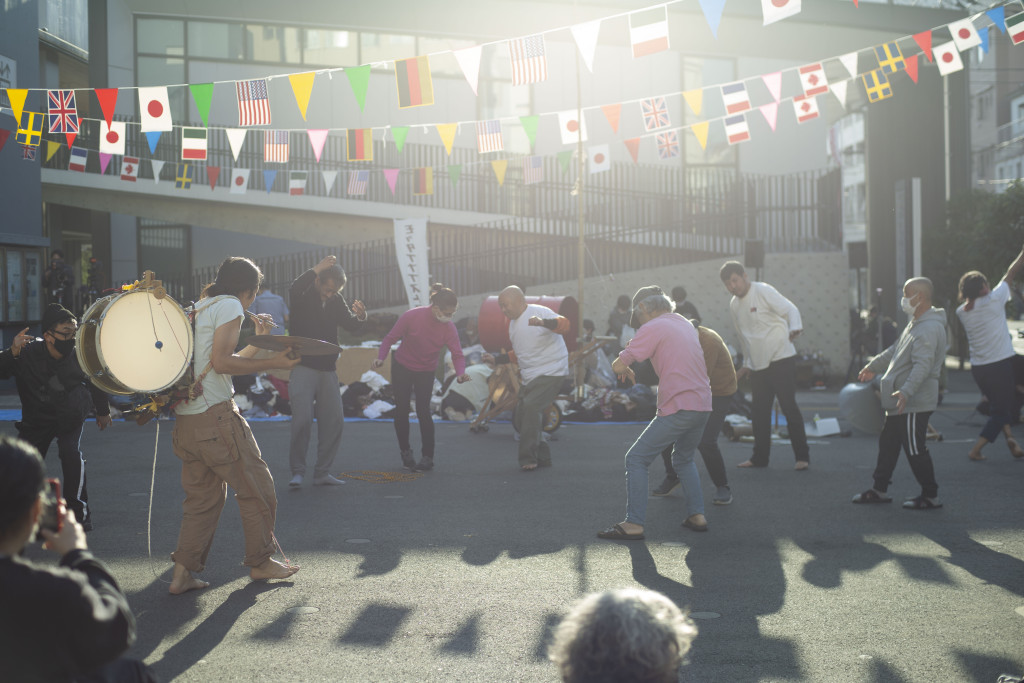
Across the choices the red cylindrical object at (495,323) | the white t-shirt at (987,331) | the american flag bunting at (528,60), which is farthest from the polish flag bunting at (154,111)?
the white t-shirt at (987,331)

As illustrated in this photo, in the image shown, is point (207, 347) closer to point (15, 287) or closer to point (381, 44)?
point (15, 287)

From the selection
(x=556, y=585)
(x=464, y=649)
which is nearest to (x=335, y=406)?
(x=556, y=585)

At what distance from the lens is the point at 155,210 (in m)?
23.8

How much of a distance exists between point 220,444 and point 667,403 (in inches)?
123

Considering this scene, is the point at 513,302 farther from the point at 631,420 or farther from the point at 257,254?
the point at 257,254

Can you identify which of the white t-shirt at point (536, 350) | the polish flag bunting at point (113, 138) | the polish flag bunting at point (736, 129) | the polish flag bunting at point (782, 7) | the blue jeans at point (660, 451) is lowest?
the blue jeans at point (660, 451)

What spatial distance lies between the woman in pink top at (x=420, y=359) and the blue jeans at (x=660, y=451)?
3.34m

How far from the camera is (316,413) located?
8867 millimetres

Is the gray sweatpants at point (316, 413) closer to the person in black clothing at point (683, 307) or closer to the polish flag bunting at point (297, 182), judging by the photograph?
the person in black clothing at point (683, 307)

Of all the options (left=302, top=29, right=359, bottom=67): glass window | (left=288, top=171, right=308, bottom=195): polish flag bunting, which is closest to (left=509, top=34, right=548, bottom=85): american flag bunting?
(left=288, top=171, right=308, bottom=195): polish flag bunting

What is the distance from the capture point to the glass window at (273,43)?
25375mm

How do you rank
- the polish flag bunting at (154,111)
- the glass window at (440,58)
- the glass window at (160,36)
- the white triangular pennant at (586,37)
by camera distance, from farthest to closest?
the glass window at (440,58) → the glass window at (160,36) → the polish flag bunting at (154,111) → the white triangular pennant at (586,37)

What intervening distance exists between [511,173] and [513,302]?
49.8ft

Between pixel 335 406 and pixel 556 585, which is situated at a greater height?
pixel 335 406
